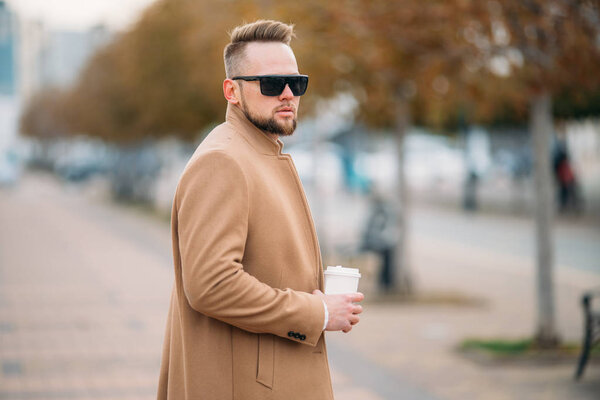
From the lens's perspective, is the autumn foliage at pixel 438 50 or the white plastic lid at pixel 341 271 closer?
the white plastic lid at pixel 341 271

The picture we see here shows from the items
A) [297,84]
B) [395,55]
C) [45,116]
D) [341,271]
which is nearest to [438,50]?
[395,55]

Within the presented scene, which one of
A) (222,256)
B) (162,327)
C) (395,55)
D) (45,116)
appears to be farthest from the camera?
(45,116)

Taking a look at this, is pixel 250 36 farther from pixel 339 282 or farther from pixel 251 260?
pixel 339 282

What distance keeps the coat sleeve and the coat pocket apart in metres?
0.09

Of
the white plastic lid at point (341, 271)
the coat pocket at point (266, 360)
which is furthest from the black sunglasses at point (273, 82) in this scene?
the coat pocket at point (266, 360)

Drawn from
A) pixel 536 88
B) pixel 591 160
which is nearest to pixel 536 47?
pixel 536 88

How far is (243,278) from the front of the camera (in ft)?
7.62

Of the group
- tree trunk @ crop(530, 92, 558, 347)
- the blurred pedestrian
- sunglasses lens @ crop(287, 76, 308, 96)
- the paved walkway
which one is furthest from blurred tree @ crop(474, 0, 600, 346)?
sunglasses lens @ crop(287, 76, 308, 96)

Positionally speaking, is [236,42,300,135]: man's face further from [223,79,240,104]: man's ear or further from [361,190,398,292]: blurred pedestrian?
[361,190,398,292]: blurred pedestrian

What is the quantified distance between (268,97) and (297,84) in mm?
101

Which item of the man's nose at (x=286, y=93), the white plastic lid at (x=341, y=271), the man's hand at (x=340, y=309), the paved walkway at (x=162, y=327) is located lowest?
the paved walkway at (x=162, y=327)

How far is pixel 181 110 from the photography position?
2509 cm

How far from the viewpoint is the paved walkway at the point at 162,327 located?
6.64 meters

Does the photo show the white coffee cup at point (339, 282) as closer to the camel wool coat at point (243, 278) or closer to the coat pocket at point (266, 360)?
the camel wool coat at point (243, 278)
